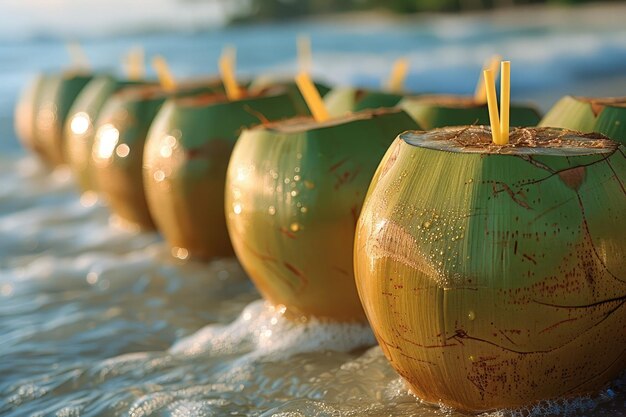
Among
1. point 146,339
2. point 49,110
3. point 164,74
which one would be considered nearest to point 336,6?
point 49,110

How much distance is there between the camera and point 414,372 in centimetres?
194

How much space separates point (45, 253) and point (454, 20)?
12455 mm

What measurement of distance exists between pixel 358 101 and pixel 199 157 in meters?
0.63

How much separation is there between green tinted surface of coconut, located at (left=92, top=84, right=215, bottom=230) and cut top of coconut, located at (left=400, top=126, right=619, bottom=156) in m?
2.00

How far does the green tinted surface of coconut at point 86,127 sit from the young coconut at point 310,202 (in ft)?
6.40

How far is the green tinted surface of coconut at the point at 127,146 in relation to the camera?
3.81 meters

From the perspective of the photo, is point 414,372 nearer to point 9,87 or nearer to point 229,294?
point 229,294

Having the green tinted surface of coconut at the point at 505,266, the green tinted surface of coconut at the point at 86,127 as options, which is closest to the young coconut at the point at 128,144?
the green tinted surface of coconut at the point at 86,127

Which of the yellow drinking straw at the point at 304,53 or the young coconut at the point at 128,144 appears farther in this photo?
the young coconut at the point at 128,144

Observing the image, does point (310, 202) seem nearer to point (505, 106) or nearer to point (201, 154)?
point (505, 106)

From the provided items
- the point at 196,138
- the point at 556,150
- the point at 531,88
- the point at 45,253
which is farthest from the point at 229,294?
the point at 531,88

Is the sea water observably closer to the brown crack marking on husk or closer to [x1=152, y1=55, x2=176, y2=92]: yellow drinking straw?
the brown crack marking on husk

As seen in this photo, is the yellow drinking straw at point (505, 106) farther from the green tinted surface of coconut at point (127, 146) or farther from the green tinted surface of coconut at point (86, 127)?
the green tinted surface of coconut at point (86, 127)

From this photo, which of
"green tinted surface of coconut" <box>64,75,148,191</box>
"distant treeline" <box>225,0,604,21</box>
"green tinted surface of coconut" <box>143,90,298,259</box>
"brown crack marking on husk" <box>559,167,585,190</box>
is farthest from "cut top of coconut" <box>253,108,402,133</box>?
"distant treeline" <box>225,0,604,21</box>
